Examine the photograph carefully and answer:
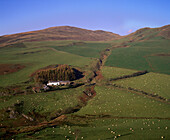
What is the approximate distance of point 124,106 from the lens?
34.8 meters

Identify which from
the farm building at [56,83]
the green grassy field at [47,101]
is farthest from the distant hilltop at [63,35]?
the green grassy field at [47,101]

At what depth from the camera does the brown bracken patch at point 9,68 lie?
59812 millimetres

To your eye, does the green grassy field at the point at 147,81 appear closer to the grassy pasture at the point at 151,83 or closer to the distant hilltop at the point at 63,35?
the grassy pasture at the point at 151,83

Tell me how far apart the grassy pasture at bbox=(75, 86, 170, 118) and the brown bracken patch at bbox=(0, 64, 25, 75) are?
35647 millimetres

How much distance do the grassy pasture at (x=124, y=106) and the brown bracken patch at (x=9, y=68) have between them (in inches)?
1403

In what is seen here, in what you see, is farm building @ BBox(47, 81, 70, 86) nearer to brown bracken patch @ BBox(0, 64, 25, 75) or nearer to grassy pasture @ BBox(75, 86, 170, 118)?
grassy pasture @ BBox(75, 86, 170, 118)

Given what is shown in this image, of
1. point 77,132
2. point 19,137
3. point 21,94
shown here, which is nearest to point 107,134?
point 77,132

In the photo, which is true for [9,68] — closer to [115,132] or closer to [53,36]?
[115,132]

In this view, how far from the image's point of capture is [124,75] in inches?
2162

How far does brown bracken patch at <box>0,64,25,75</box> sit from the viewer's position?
59.8 metres

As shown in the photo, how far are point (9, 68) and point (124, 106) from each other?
4747 centimetres

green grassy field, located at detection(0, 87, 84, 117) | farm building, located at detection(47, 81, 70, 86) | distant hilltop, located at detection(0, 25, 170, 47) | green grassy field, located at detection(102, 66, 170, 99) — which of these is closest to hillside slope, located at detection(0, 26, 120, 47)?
distant hilltop, located at detection(0, 25, 170, 47)

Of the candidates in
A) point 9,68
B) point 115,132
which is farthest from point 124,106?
point 9,68

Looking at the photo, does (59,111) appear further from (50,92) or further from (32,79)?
(32,79)
